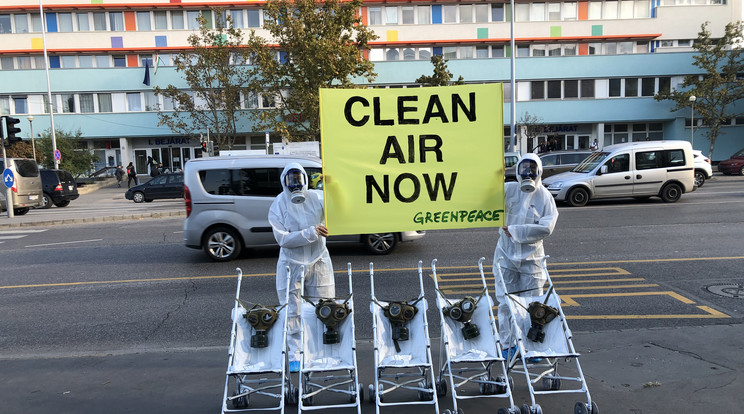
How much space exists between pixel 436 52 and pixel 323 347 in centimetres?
3949

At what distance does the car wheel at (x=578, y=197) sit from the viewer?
648 inches

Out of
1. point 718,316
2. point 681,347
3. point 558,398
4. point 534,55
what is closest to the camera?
point 558,398

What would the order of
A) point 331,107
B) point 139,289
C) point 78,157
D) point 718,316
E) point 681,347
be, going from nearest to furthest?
point 331,107 → point 681,347 → point 718,316 → point 139,289 → point 78,157

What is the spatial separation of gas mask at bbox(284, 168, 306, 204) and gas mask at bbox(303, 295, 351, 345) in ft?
3.07

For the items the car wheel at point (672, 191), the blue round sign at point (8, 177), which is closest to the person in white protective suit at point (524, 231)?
the car wheel at point (672, 191)

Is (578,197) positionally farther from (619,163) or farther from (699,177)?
(699,177)

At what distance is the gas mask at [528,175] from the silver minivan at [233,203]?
542cm

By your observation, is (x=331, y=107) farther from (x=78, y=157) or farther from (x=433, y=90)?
(x=78, y=157)

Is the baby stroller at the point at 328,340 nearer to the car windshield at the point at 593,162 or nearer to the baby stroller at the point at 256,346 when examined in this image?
the baby stroller at the point at 256,346

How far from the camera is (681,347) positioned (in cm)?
499

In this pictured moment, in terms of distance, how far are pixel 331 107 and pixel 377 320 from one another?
1597 mm

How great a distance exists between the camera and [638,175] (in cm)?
1614

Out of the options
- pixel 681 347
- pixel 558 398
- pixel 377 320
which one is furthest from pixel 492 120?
pixel 681 347

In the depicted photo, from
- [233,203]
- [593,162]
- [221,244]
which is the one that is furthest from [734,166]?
[221,244]
